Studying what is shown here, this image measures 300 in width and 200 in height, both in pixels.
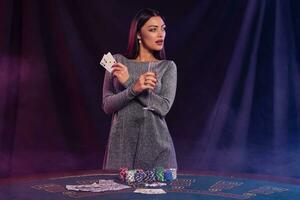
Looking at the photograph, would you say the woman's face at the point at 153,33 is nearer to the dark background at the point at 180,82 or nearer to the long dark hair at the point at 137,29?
the long dark hair at the point at 137,29

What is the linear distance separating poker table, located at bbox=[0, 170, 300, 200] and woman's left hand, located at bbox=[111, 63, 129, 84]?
532mm

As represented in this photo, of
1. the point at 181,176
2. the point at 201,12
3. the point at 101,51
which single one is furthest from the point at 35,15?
the point at 181,176

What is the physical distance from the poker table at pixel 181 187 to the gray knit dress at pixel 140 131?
304 mm

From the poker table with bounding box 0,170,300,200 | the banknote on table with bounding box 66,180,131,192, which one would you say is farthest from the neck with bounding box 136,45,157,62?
the banknote on table with bounding box 66,180,131,192

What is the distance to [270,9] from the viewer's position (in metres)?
4.63

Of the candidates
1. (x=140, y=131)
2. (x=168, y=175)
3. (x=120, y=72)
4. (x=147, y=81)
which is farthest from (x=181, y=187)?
(x=120, y=72)

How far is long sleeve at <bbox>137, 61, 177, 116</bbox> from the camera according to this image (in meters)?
2.91

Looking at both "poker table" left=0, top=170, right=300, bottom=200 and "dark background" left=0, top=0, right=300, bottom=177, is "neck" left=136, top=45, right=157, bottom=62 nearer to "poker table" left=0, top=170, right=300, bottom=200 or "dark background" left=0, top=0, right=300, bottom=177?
"poker table" left=0, top=170, right=300, bottom=200

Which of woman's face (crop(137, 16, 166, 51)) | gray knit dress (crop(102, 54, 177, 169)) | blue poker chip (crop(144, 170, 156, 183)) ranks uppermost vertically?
woman's face (crop(137, 16, 166, 51))

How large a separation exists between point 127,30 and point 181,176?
2174mm

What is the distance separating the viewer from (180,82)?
4.72 metres

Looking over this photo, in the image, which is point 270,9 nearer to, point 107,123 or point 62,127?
point 107,123

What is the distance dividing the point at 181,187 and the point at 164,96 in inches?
30.1

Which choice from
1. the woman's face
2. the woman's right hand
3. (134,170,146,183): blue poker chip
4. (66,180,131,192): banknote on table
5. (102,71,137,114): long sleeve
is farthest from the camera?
the woman's face
